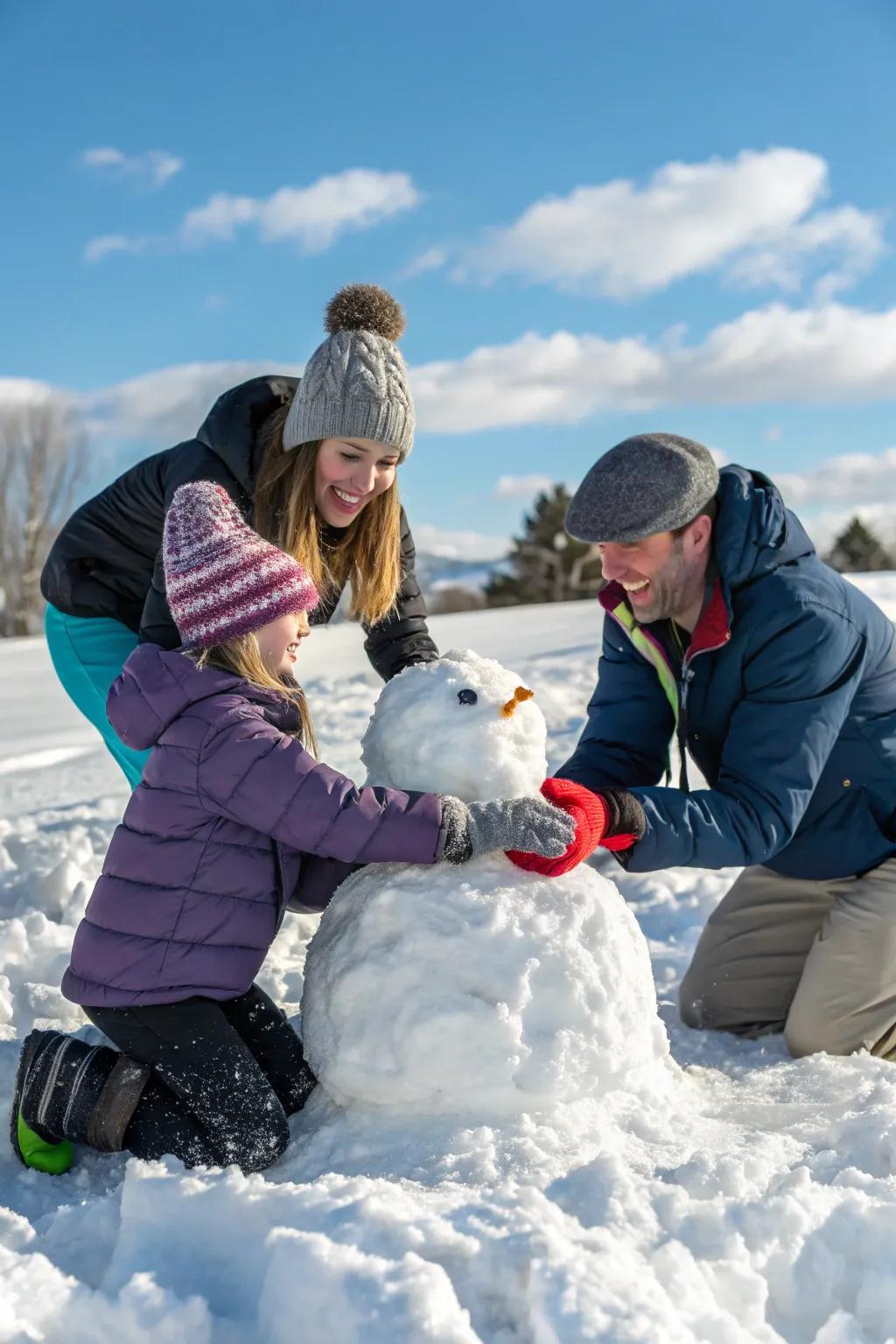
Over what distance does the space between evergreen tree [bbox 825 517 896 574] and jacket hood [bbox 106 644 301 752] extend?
89.4ft

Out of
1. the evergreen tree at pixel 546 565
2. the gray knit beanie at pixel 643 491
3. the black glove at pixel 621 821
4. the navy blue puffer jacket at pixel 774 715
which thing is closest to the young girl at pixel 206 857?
the black glove at pixel 621 821

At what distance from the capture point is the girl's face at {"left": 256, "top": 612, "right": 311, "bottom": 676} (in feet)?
8.03

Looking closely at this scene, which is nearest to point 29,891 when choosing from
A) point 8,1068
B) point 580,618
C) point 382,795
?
point 8,1068

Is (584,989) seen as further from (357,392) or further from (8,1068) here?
Result: (357,392)

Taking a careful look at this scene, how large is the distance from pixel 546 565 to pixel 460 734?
2566 centimetres

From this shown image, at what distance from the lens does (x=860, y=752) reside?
10.1ft

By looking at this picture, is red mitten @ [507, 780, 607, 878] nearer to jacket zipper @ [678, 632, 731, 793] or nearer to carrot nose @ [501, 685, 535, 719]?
carrot nose @ [501, 685, 535, 719]

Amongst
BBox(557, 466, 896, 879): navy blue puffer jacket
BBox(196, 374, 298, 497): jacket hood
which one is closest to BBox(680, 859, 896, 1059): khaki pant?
BBox(557, 466, 896, 879): navy blue puffer jacket

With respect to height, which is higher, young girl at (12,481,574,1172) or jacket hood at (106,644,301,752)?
jacket hood at (106,644,301,752)

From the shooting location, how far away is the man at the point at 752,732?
2826 millimetres

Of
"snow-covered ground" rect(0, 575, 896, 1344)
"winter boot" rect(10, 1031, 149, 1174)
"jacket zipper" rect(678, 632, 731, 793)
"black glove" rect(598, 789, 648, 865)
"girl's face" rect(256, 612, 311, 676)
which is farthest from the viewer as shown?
"jacket zipper" rect(678, 632, 731, 793)

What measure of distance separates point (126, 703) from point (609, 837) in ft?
3.69

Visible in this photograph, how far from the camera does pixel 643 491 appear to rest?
2842 millimetres

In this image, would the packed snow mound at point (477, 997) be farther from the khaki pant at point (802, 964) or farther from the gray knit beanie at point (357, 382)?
the gray knit beanie at point (357, 382)
